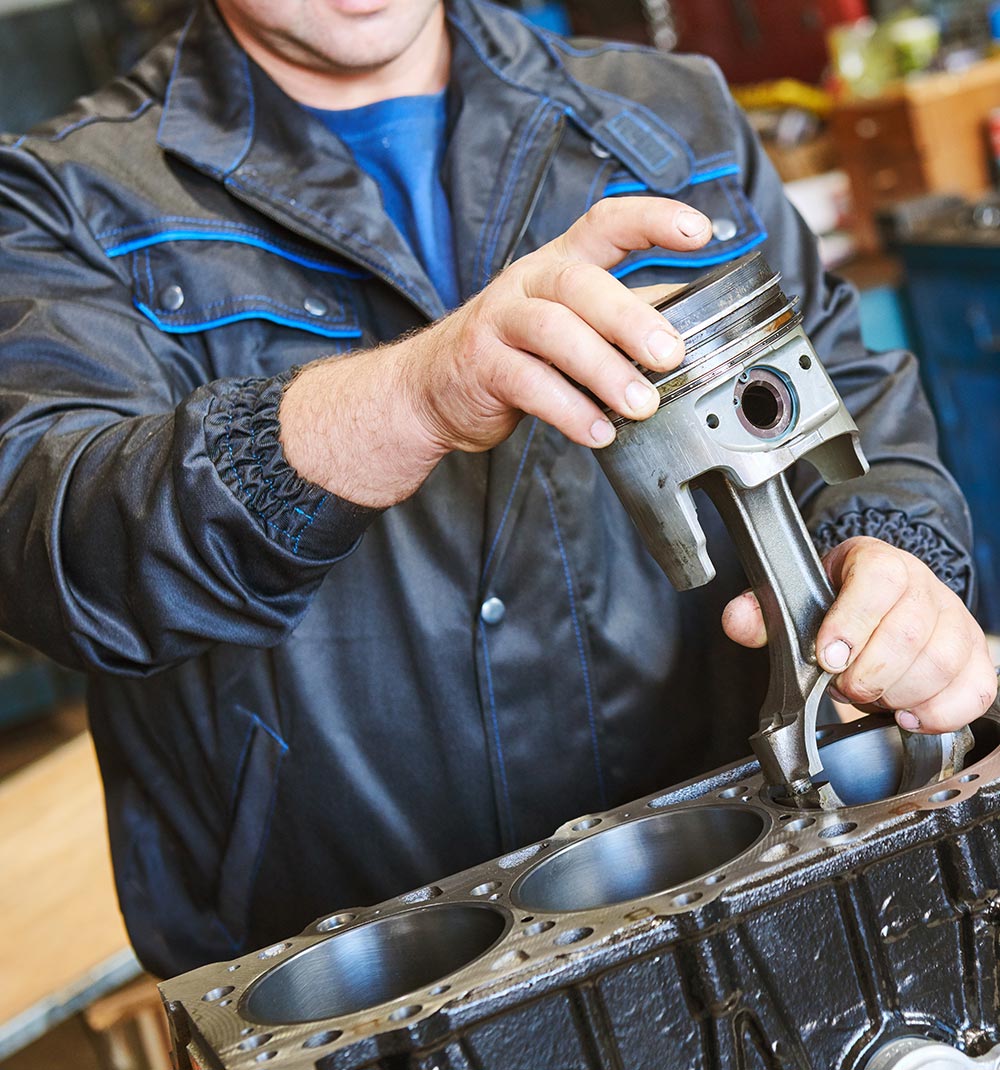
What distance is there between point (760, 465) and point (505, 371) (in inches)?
6.8

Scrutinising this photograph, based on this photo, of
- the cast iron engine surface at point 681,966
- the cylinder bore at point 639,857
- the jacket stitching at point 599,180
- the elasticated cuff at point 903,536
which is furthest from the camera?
the jacket stitching at point 599,180

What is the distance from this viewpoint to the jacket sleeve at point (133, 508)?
1023 millimetres

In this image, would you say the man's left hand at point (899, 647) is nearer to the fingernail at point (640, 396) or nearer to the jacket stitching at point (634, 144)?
the fingernail at point (640, 396)

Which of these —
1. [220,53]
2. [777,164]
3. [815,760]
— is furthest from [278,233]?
[777,164]

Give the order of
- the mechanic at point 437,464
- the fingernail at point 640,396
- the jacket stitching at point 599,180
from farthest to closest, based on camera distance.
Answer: the jacket stitching at point 599,180 → the mechanic at point 437,464 → the fingernail at point 640,396

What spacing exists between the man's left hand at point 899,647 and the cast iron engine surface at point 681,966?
0.29 feet

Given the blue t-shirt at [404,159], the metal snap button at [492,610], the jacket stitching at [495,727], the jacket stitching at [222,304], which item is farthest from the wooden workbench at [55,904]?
the blue t-shirt at [404,159]

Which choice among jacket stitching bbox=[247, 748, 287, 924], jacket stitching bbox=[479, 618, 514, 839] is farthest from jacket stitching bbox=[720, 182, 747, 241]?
jacket stitching bbox=[247, 748, 287, 924]

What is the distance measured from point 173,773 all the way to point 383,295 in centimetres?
53

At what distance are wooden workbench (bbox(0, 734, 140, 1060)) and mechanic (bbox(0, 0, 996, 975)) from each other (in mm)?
379

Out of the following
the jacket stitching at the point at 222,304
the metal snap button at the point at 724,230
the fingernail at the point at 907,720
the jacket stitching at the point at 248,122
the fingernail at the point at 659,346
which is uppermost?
the jacket stitching at the point at 248,122

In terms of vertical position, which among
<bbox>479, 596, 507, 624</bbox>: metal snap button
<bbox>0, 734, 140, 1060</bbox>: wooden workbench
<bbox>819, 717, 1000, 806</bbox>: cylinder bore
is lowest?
<bbox>0, 734, 140, 1060</bbox>: wooden workbench

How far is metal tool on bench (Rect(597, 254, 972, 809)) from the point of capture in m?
0.86

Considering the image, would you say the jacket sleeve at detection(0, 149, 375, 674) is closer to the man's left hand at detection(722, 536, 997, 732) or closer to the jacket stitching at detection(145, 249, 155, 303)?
the jacket stitching at detection(145, 249, 155, 303)
